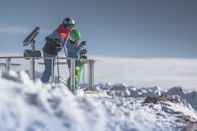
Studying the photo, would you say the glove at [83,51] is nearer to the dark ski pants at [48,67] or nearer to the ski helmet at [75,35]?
the ski helmet at [75,35]

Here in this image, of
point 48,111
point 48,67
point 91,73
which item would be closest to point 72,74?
point 48,67

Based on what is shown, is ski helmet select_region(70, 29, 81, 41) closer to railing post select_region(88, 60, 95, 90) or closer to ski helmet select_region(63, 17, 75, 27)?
ski helmet select_region(63, 17, 75, 27)

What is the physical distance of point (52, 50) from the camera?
16766mm

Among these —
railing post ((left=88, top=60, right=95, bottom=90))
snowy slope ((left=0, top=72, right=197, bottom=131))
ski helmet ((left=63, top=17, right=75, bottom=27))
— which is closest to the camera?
snowy slope ((left=0, top=72, right=197, bottom=131))

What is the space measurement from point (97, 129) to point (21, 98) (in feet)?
2.96

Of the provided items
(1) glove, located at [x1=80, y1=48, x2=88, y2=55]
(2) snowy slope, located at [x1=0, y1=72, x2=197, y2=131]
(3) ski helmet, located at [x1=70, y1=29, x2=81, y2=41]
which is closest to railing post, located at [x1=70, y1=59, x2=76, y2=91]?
(3) ski helmet, located at [x1=70, y1=29, x2=81, y2=41]

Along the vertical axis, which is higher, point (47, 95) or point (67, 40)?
point (67, 40)

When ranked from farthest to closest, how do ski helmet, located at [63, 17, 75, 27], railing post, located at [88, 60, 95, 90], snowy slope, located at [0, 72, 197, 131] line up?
1. railing post, located at [88, 60, 95, 90]
2. ski helmet, located at [63, 17, 75, 27]
3. snowy slope, located at [0, 72, 197, 131]

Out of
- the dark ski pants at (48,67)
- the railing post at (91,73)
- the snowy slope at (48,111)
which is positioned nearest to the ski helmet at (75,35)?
the dark ski pants at (48,67)

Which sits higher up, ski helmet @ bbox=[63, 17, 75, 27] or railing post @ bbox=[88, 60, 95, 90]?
ski helmet @ bbox=[63, 17, 75, 27]

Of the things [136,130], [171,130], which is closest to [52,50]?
[171,130]

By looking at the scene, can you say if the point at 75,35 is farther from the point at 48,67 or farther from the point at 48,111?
the point at 48,111

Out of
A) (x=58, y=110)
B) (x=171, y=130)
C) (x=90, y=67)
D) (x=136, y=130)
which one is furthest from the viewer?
(x=90, y=67)

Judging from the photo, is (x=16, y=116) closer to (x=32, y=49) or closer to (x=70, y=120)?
(x=70, y=120)
